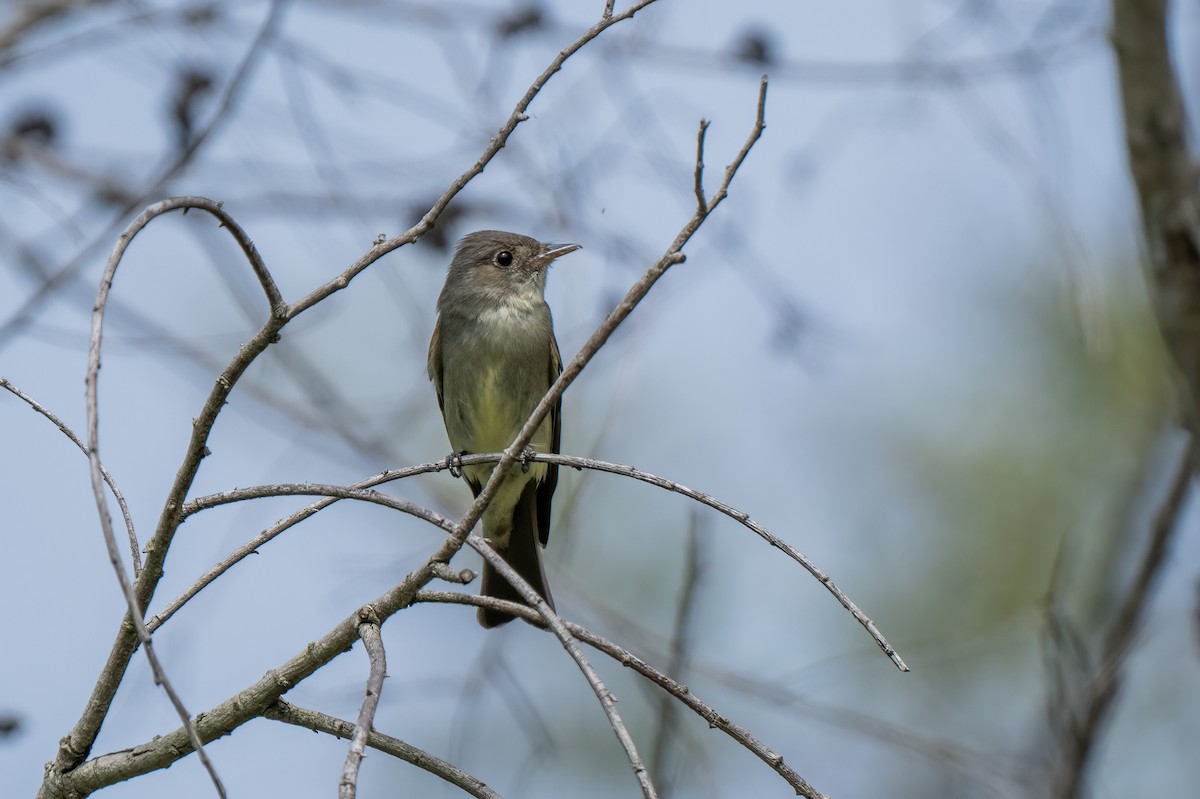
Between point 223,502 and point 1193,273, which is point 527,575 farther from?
point 223,502

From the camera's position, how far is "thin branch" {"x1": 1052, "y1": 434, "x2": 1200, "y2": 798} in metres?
3.59

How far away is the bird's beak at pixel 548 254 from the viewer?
633cm

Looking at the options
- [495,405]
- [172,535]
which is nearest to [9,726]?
[172,535]

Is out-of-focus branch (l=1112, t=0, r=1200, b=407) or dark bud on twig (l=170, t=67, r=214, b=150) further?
dark bud on twig (l=170, t=67, r=214, b=150)

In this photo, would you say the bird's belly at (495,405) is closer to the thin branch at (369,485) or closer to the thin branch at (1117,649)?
the thin branch at (1117,649)

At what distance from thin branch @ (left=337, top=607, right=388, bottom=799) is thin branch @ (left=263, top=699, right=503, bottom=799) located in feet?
0.24

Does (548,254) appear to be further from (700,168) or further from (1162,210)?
(700,168)

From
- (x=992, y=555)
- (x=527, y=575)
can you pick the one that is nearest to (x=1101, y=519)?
(x=992, y=555)

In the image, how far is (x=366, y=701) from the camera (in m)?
1.91

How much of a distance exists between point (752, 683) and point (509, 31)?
2.75 meters

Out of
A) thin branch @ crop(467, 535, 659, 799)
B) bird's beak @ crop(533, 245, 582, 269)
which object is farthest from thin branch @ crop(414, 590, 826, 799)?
bird's beak @ crop(533, 245, 582, 269)

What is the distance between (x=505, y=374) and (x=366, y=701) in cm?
432

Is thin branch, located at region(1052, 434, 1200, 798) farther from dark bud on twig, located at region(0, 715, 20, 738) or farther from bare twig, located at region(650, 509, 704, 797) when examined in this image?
dark bud on twig, located at region(0, 715, 20, 738)

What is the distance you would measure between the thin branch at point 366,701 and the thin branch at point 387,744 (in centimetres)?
7
